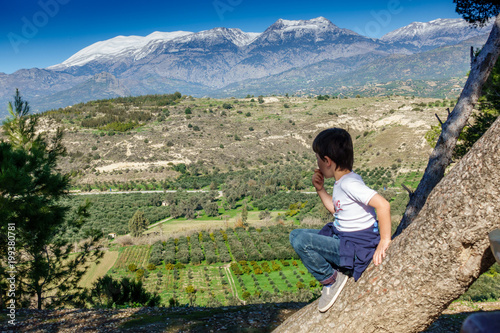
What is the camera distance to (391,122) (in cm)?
7219

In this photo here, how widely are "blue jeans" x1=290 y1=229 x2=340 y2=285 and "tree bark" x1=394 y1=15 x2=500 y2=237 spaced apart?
232 cm

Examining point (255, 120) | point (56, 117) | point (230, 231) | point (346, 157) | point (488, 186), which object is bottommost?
point (230, 231)

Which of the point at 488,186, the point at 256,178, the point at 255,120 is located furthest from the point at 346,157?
the point at 255,120

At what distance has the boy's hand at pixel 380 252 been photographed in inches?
91.0

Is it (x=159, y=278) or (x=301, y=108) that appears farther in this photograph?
(x=301, y=108)

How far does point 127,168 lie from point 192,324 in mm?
63692

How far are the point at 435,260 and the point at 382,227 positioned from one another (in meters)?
0.43

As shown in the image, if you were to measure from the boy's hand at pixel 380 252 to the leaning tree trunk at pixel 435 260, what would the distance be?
1.5 inches

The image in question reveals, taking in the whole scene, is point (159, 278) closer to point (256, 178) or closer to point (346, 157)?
point (346, 157)

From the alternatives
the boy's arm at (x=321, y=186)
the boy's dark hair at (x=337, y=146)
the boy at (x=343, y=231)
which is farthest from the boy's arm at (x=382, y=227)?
the boy's arm at (x=321, y=186)

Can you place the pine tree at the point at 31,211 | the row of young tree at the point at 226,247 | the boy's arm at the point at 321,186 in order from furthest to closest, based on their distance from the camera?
the row of young tree at the point at 226,247
the pine tree at the point at 31,211
the boy's arm at the point at 321,186

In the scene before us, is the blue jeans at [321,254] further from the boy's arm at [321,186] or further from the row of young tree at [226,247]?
the row of young tree at [226,247]

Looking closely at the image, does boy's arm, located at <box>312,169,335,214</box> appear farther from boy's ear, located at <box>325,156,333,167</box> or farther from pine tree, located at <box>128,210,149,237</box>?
pine tree, located at <box>128,210,149,237</box>

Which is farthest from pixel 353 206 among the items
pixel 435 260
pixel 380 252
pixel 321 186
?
pixel 435 260
